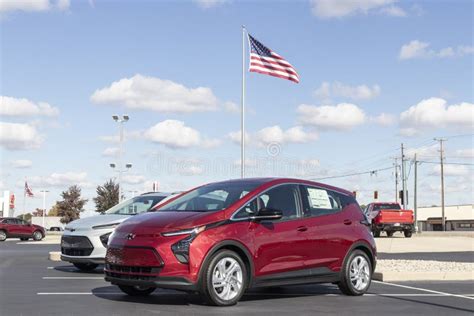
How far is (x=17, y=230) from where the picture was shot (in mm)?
40688

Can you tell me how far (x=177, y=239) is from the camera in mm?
8312

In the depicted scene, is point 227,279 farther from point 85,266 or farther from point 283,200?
point 85,266

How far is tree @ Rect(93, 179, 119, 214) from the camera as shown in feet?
265

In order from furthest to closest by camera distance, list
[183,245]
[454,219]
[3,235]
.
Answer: [454,219] → [3,235] → [183,245]

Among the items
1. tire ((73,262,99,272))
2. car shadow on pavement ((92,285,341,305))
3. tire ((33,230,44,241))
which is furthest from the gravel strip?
tire ((33,230,44,241))

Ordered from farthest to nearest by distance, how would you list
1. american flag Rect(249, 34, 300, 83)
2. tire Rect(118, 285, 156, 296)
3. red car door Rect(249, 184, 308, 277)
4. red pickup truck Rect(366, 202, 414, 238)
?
red pickup truck Rect(366, 202, 414, 238) → american flag Rect(249, 34, 300, 83) → tire Rect(118, 285, 156, 296) → red car door Rect(249, 184, 308, 277)

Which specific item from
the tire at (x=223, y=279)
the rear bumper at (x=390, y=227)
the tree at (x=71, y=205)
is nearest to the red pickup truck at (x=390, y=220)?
the rear bumper at (x=390, y=227)

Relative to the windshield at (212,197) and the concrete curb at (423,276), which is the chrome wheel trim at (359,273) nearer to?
the windshield at (212,197)

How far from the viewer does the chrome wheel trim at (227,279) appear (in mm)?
8461

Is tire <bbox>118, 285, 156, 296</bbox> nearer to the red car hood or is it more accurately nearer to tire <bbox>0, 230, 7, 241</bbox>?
the red car hood

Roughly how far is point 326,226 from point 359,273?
3.46 feet

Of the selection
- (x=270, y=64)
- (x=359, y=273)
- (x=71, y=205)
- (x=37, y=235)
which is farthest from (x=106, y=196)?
(x=359, y=273)

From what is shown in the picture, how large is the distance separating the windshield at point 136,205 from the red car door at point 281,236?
5.50 meters

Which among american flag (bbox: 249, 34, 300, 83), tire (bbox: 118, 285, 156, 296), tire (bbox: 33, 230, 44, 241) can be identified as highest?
american flag (bbox: 249, 34, 300, 83)
